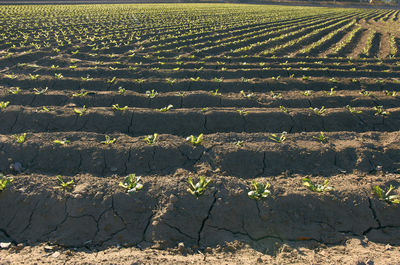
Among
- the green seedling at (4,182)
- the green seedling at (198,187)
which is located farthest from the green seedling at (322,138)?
the green seedling at (4,182)

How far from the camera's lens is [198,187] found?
11.8 feet

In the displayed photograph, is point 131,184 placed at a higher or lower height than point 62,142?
lower

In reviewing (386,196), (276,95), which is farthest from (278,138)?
(276,95)

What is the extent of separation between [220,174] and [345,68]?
851 centimetres

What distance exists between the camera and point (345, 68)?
32.3 ft

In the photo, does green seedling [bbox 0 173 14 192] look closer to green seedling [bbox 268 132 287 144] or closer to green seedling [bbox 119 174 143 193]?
green seedling [bbox 119 174 143 193]

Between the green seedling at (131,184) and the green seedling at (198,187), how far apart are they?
71 centimetres

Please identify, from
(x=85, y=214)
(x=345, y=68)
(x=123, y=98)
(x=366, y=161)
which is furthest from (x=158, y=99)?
(x=345, y=68)

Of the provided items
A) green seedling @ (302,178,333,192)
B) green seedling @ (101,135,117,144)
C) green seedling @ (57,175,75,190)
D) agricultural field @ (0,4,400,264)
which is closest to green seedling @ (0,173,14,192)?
agricultural field @ (0,4,400,264)

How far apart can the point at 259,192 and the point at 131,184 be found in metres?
1.86

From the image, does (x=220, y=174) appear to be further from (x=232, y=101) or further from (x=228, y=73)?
(x=228, y=73)

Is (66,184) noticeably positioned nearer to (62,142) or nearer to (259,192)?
(62,142)

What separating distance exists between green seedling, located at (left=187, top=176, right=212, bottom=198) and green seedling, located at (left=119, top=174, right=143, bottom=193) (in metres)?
0.71

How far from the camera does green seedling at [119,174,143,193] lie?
353cm
